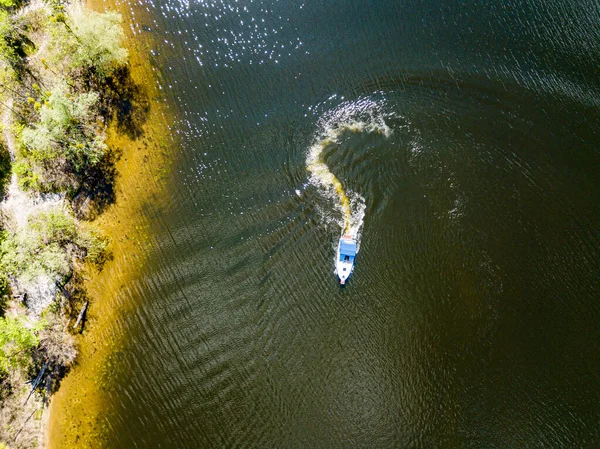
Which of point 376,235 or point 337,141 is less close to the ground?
point 337,141

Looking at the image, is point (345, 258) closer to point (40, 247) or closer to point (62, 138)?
point (40, 247)

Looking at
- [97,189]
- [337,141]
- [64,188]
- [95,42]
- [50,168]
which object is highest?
[95,42]

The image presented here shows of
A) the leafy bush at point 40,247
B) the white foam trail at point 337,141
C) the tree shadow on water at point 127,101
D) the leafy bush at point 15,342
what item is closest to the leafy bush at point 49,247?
the leafy bush at point 40,247

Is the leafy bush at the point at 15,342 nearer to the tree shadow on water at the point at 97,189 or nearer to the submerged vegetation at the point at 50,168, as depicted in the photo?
the submerged vegetation at the point at 50,168

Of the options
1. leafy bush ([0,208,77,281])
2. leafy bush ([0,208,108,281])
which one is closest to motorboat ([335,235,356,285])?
leafy bush ([0,208,108,281])

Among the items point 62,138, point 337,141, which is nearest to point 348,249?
point 337,141

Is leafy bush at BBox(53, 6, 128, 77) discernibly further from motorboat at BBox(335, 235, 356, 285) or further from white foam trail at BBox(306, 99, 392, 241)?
motorboat at BBox(335, 235, 356, 285)

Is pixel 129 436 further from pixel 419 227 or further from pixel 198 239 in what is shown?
pixel 419 227

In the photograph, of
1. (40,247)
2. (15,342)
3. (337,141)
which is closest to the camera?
(15,342)
